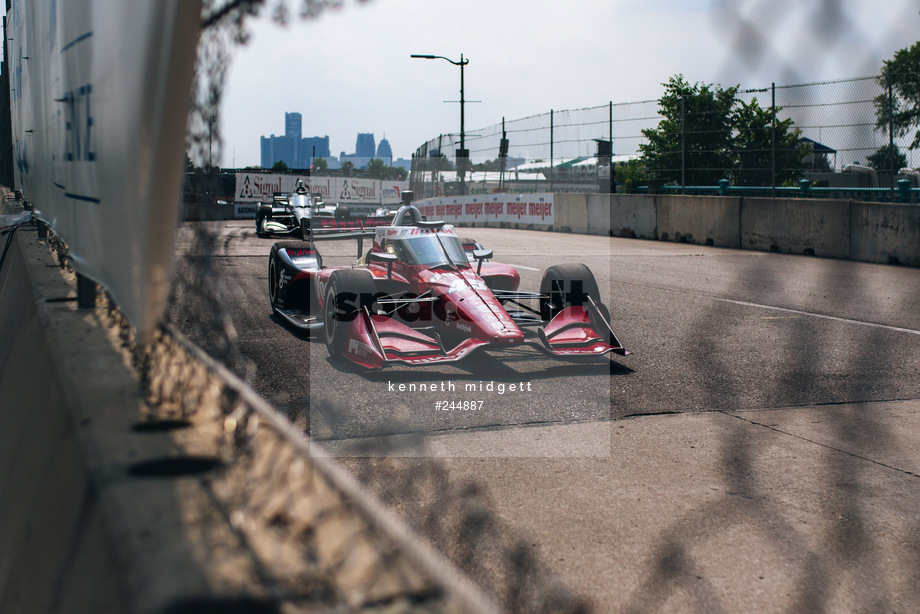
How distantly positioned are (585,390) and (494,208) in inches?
754

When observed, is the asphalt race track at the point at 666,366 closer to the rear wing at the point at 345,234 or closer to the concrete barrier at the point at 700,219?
the rear wing at the point at 345,234

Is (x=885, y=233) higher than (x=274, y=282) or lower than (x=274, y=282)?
higher

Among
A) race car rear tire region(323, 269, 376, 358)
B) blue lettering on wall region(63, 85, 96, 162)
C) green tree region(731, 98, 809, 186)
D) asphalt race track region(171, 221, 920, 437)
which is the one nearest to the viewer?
green tree region(731, 98, 809, 186)

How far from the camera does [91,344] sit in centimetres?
171

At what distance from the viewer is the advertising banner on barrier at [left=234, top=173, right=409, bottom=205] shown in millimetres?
30672

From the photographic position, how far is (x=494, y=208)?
2372 cm

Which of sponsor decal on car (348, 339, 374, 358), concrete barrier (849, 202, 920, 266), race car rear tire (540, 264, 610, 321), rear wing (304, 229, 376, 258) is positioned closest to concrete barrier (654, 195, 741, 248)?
concrete barrier (849, 202, 920, 266)

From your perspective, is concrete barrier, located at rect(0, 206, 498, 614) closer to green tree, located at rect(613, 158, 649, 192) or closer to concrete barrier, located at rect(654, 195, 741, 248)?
concrete barrier, located at rect(654, 195, 741, 248)

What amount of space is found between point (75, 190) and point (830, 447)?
3505 mm

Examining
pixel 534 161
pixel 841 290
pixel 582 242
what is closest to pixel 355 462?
pixel 841 290

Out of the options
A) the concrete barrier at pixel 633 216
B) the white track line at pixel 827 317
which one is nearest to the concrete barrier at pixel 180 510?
the white track line at pixel 827 317

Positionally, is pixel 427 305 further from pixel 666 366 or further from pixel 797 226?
→ pixel 797 226

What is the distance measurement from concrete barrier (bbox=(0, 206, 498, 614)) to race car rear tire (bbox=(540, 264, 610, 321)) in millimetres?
4673

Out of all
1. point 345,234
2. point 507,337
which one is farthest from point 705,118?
point 345,234
